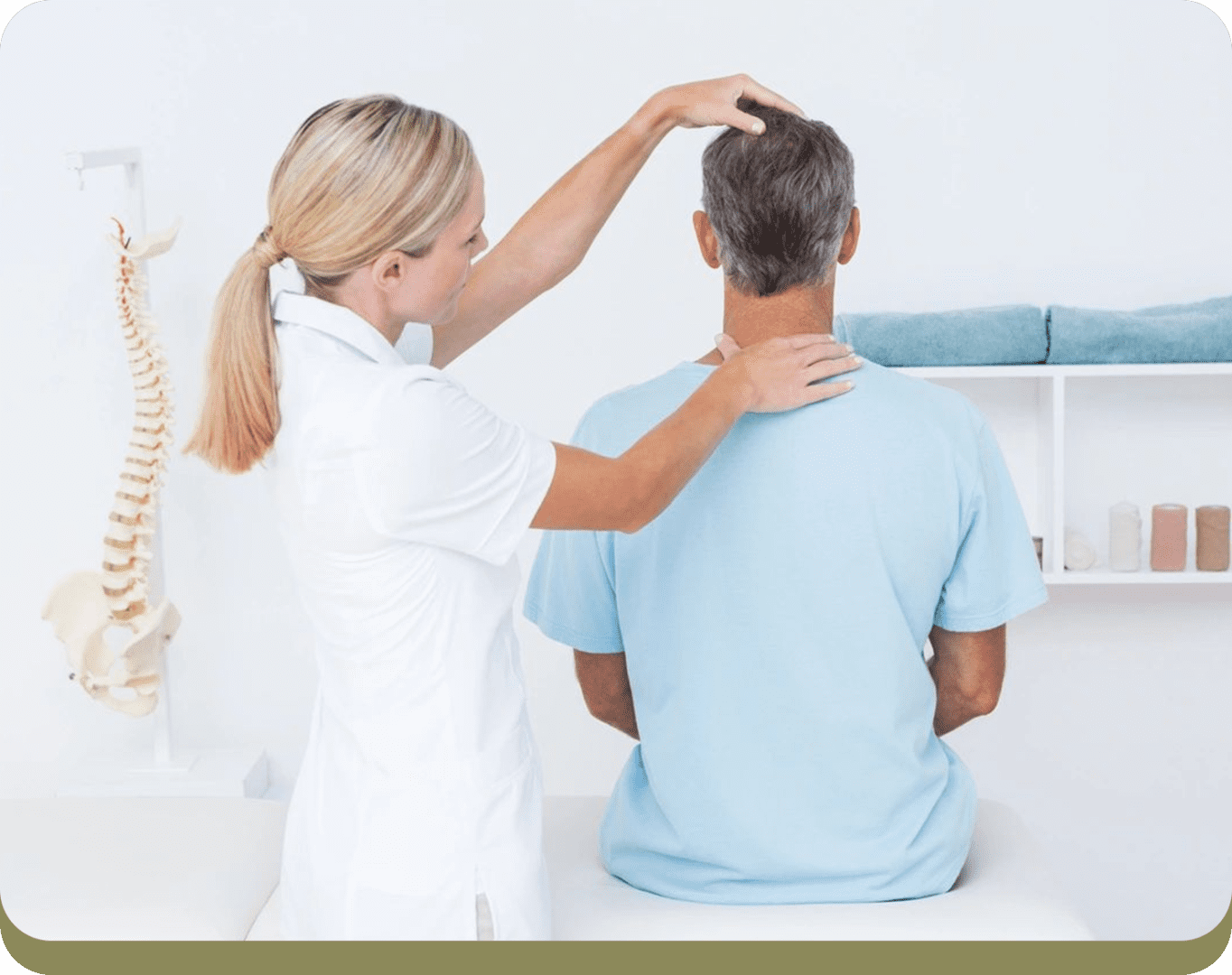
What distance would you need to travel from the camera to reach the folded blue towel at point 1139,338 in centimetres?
245

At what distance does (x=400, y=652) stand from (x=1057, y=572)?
153 cm

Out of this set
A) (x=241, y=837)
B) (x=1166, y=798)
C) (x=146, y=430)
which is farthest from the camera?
(x=1166, y=798)

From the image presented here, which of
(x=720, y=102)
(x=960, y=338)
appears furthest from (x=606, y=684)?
(x=960, y=338)

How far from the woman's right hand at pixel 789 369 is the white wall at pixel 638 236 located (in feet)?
4.06

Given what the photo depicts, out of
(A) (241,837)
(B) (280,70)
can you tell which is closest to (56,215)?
(B) (280,70)

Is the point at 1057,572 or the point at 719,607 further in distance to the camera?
the point at 1057,572

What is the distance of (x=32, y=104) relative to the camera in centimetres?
271

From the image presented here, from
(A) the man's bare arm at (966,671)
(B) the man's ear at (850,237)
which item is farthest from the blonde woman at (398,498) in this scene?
(A) the man's bare arm at (966,671)

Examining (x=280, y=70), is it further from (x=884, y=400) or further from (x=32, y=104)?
(x=884, y=400)

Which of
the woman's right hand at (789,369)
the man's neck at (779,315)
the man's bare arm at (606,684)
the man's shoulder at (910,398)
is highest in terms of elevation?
the man's neck at (779,315)

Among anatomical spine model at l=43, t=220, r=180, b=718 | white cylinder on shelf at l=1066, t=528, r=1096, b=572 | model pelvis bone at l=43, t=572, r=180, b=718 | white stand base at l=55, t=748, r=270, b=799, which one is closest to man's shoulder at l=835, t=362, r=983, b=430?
white cylinder on shelf at l=1066, t=528, r=1096, b=572

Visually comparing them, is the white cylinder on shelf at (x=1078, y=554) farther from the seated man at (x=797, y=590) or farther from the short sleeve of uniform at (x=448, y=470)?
the short sleeve of uniform at (x=448, y=470)

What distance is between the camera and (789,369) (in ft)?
4.60

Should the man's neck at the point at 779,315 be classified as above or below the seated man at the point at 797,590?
above
